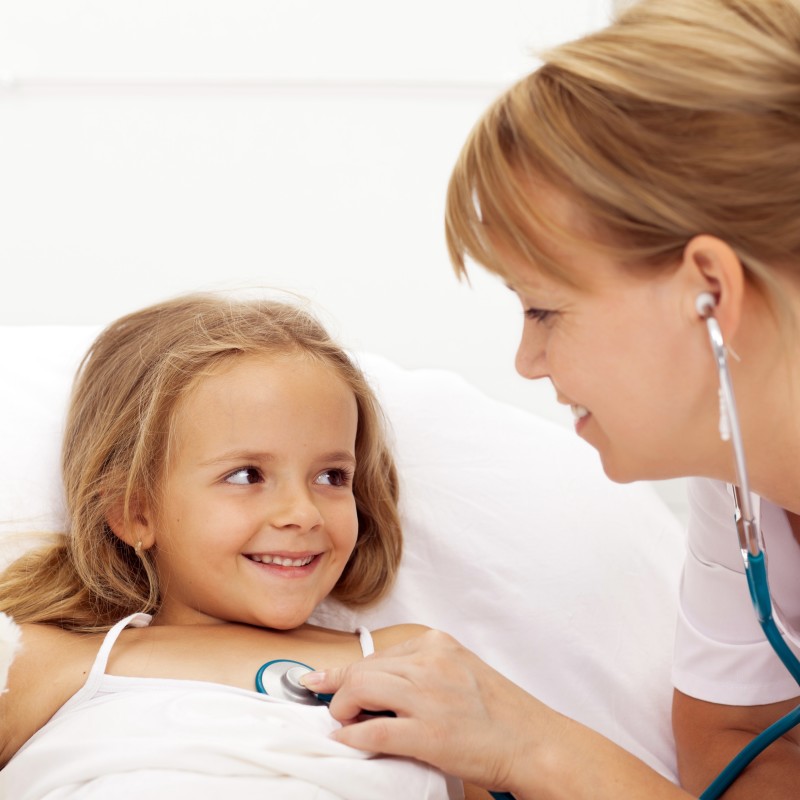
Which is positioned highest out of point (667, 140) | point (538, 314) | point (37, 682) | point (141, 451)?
point (667, 140)

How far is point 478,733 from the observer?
45.9 inches

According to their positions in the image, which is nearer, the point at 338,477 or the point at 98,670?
the point at 98,670

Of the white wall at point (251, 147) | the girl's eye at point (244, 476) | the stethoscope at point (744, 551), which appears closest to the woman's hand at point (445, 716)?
the stethoscope at point (744, 551)

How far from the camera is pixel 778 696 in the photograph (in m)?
1.43

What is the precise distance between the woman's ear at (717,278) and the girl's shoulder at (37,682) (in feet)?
2.84

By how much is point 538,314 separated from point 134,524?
697mm

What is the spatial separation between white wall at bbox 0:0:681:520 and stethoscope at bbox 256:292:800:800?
1.21 m

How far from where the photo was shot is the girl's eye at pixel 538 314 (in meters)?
1.16

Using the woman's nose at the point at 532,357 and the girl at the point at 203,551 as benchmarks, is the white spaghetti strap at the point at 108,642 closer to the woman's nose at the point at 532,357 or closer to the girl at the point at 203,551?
the girl at the point at 203,551

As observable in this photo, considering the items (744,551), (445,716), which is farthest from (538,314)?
(445,716)

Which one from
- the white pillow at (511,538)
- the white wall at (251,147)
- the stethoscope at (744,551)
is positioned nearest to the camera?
the stethoscope at (744,551)

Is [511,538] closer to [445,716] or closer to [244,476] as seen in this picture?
[244,476]

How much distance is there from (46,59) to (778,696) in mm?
1930

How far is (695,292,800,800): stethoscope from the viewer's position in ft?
3.29
